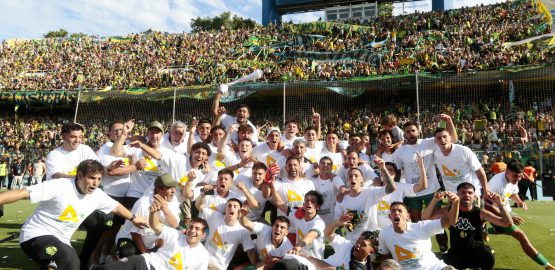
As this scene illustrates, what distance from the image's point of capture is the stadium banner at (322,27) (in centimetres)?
2975

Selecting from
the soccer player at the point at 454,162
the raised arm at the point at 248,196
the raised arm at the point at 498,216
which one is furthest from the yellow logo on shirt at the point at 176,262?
the soccer player at the point at 454,162

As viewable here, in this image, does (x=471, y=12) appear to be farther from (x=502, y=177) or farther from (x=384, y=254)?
(x=384, y=254)

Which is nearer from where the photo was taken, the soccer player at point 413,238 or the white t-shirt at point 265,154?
the soccer player at point 413,238

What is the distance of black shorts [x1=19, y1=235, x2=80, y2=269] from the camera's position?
4215mm

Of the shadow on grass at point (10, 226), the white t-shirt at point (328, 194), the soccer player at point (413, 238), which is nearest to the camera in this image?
the soccer player at point (413, 238)

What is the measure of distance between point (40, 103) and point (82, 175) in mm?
26196

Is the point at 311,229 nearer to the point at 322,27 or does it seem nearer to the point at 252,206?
the point at 252,206

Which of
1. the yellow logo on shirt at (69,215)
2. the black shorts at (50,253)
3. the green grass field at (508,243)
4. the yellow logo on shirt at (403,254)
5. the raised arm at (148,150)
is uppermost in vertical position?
the raised arm at (148,150)

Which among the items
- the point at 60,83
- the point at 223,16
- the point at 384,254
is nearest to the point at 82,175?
the point at 384,254

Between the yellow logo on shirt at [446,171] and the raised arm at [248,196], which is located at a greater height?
the yellow logo on shirt at [446,171]

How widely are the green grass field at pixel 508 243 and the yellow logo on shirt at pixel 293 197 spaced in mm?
2807

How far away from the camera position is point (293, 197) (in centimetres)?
621

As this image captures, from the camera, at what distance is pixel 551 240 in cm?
775

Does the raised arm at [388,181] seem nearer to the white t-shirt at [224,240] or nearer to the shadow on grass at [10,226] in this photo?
the white t-shirt at [224,240]
